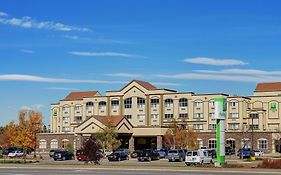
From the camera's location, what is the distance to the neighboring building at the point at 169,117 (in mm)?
103938

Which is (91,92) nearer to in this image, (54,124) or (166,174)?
(54,124)

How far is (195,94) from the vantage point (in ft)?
369

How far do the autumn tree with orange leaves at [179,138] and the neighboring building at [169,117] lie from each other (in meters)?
3.59

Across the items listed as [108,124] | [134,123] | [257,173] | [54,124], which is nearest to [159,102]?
[134,123]

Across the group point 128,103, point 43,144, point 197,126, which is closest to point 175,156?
point 197,126

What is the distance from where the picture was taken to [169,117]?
114500 mm

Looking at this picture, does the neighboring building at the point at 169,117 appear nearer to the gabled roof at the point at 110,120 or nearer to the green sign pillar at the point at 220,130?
the gabled roof at the point at 110,120

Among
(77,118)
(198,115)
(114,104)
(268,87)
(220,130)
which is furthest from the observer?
(77,118)

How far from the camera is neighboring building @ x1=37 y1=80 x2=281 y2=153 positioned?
10394 centimetres

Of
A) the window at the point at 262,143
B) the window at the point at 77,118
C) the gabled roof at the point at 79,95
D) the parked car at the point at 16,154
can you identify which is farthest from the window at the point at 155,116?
the parked car at the point at 16,154

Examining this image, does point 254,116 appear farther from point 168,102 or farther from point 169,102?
point 168,102

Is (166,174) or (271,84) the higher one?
(271,84)

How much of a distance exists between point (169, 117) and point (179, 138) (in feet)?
50.2

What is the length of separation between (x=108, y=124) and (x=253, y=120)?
3111 centimetres
